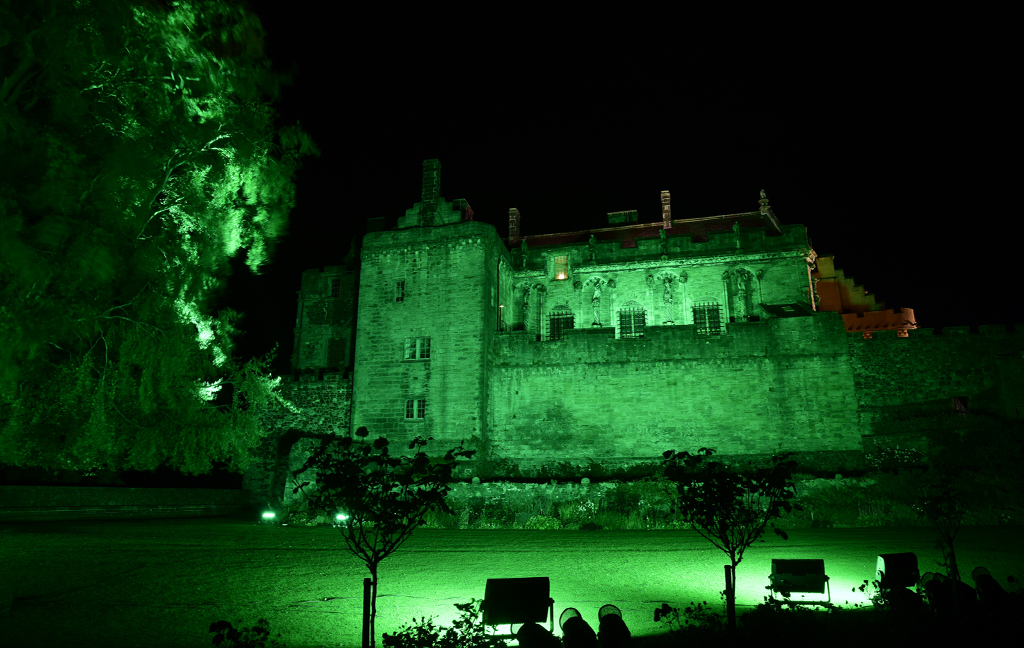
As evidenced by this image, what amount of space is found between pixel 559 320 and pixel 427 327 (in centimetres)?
889

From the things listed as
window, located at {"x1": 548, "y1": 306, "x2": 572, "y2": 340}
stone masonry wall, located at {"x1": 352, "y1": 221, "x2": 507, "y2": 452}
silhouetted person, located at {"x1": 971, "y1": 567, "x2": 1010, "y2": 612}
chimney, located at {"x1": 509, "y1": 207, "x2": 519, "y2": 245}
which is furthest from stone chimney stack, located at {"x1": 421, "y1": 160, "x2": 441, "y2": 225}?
silhouetted person, located at {"x1": 971, "y1": 567, "x2": 1010, "y2": 612}

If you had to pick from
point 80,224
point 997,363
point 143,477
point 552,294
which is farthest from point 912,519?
point 143,477

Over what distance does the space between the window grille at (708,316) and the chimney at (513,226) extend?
1187cm

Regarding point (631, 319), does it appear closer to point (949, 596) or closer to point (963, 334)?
point (963, 334)

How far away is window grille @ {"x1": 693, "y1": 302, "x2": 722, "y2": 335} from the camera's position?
106 feet

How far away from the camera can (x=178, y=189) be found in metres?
11.7

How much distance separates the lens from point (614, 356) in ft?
88.4

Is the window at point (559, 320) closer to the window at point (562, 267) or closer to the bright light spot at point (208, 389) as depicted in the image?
the window at point (562, 267)

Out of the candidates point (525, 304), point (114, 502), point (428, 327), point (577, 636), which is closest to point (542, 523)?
point (428, 327)

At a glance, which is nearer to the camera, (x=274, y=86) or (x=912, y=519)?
(x=274, y=86)

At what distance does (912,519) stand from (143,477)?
100ft

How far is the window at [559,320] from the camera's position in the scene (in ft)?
114

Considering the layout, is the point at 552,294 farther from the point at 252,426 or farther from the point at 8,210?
the point at 8,210

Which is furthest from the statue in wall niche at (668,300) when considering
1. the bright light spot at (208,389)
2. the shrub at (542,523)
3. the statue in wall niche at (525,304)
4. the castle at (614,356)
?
the bright light spot at (208,389)
